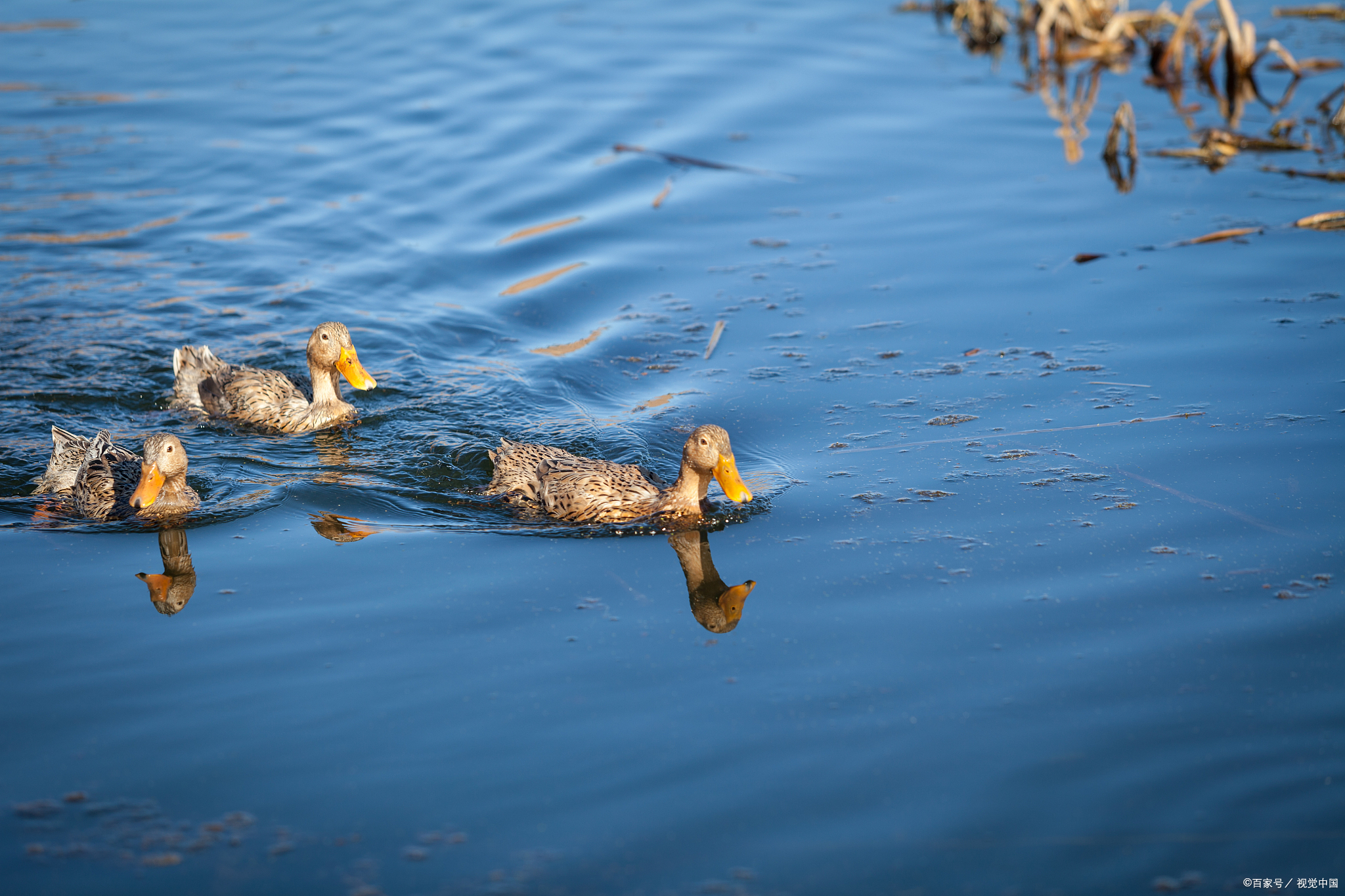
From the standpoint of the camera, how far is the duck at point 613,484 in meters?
6.84

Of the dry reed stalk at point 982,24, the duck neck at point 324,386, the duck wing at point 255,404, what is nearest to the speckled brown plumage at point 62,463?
the duck wing at point 255,404

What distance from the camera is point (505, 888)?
4.27 m

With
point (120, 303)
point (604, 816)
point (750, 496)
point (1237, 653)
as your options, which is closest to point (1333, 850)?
point (1237, 653)

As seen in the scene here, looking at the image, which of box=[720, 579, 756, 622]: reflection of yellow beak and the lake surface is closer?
the lake surface

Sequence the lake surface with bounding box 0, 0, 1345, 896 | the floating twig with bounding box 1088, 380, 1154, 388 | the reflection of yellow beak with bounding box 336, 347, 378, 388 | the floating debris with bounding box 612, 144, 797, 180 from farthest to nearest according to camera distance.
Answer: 1. the floating debris with bounding box 612, 144, 797, 180
2. the reflection of yellow beak with bounding box 336, 347, 378, 388
3. the floating twig with bounding box 1088, 380, 1154, 388
4. the lake surface with bounding box 0, 0, 1345, 896

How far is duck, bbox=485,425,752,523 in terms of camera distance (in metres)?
6.84

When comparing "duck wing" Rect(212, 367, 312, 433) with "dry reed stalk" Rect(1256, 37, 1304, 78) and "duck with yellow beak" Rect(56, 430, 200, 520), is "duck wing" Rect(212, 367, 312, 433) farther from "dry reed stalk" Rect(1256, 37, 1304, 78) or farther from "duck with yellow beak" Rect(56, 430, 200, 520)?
"dry reed stalk" Rect(1256, 37, 1304, 78)

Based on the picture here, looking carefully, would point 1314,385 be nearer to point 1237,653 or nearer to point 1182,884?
point 1237,653

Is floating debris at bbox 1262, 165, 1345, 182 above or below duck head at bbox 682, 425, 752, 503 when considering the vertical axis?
above

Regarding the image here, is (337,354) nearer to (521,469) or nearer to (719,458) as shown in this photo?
(521,469)

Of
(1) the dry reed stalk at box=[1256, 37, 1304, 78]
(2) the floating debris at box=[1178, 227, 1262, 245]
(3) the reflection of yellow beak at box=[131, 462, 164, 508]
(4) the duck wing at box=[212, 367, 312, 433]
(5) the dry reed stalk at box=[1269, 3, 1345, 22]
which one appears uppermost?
(5) the dry reed stalk at box=[1269, 3, 1345, 22]

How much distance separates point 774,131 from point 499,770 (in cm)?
1045

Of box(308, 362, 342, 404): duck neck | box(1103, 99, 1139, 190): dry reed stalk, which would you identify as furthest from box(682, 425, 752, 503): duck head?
box(1103, 99, 1139, 190): dry reed stalk

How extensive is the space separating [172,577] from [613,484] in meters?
2.50
